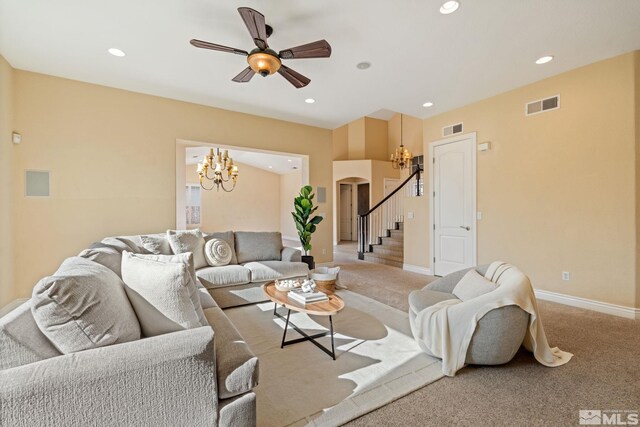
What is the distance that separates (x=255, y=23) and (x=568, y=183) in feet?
14.3

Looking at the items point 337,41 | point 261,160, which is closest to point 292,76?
point 337,41

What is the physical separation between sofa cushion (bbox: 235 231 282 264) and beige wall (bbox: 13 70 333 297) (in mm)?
1375

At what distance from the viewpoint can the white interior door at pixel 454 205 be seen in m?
4.84

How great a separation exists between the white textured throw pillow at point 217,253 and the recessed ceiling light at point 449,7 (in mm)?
3662

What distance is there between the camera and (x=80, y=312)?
1.19m

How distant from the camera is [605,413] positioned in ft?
5.64

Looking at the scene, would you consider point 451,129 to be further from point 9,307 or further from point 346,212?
point 9,307

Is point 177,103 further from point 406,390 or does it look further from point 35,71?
point 406,390

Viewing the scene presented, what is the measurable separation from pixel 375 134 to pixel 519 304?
9077 millimetres

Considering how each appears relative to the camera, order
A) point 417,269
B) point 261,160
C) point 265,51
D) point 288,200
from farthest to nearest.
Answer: point 288,200, point 261,160, point 417,269, point 265,51

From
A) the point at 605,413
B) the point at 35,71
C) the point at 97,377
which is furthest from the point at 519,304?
the point at 35,71

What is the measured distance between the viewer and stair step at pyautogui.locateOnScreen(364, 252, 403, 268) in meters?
6.30

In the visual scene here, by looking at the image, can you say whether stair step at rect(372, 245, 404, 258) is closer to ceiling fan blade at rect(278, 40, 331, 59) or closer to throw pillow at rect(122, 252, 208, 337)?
ceiling fan blade at rect(278, 40, 331, 59)

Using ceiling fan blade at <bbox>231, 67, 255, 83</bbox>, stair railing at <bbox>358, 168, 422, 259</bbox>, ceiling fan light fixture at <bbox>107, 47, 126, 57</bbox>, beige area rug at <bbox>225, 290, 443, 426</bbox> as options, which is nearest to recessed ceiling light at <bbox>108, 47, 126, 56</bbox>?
ceiling fan light fixture at <bbox>107, 47, 126, 57</bbox>
